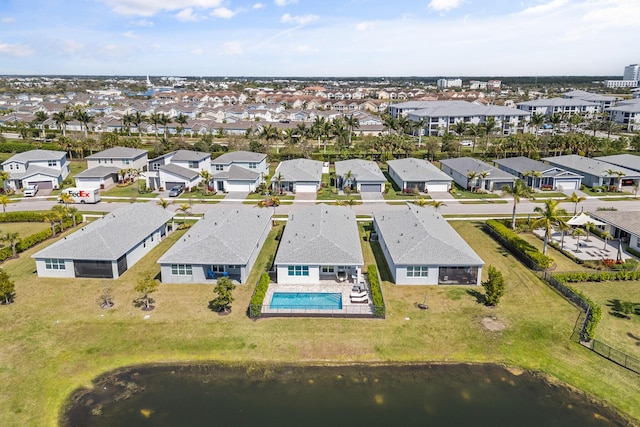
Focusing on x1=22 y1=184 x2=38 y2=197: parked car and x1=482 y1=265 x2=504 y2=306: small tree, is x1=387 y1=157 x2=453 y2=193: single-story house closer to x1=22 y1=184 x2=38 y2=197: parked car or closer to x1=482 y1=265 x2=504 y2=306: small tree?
x1=482 y1=265 x2=504 y2=306: small tree

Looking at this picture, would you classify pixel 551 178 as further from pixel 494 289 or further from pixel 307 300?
pixel 307 300

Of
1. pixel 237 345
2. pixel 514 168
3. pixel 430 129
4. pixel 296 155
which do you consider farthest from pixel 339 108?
pixel 237 345

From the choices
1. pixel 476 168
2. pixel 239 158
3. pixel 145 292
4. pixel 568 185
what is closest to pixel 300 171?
pixel 239 158

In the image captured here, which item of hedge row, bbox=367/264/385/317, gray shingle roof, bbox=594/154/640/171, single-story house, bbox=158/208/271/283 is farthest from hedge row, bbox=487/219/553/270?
gray shingle roof, bbox=594/154/640/171

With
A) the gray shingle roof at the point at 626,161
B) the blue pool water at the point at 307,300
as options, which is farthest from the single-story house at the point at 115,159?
the gray shingle roof at the point at 626,161

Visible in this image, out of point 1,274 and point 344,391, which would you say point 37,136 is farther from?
point 344,391

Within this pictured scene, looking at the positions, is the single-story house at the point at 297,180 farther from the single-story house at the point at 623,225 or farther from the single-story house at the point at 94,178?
the single-story house at the point at 623,225

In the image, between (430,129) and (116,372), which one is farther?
(430,129)
